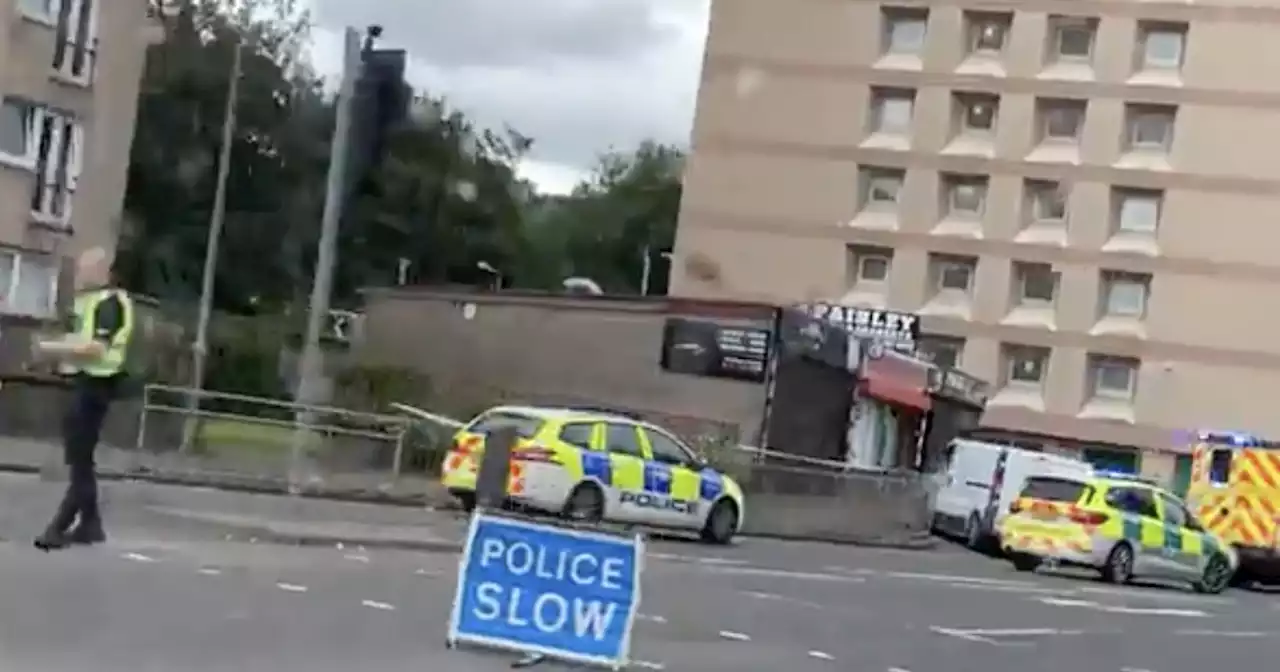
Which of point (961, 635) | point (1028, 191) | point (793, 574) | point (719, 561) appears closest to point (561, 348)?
point (1028, 191)

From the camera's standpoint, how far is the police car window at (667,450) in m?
26.3

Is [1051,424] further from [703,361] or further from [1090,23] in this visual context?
[703,361]

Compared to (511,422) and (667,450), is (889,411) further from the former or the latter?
(511,422)

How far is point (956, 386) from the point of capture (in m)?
52.5

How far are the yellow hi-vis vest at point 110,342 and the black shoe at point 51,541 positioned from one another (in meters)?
1.04

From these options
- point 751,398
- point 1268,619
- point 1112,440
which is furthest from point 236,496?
point 1112,440

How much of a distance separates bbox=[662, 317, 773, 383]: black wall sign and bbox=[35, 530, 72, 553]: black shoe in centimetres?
2980

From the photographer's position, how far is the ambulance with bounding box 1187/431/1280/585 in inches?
1359

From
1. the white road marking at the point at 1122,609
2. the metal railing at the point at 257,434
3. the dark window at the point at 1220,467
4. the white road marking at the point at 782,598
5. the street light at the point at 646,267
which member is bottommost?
the white road marking at the point at 1122,609

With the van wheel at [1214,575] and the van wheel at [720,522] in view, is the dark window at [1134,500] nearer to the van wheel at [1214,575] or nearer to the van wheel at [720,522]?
the van wheel at [1214,575]

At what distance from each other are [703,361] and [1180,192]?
22840 millimetres

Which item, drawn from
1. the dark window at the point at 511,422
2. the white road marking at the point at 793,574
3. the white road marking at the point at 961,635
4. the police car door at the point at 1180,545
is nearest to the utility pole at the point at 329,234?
the dark window at the point at 511,422

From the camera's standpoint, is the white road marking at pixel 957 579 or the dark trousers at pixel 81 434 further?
the white road marking at pixel 957 579

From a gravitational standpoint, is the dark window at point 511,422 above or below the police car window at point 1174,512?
above
